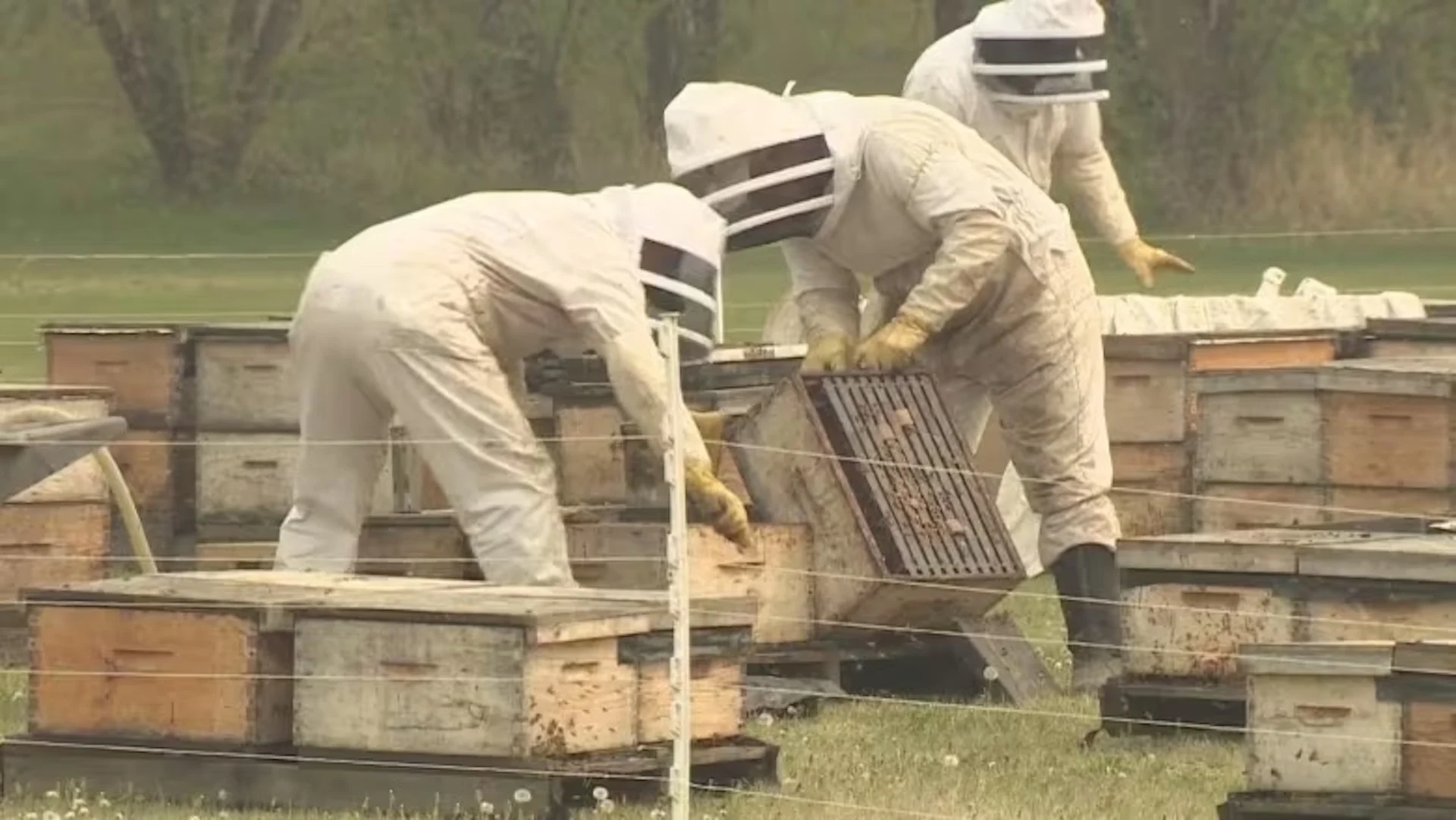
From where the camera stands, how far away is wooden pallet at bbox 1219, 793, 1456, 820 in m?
8.45

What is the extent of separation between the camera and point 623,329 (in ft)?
32.9

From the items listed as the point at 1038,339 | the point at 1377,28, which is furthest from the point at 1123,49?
the point at 1038,339

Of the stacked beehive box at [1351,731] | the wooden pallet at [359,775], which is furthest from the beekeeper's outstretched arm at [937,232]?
the stacked beehive box at [1351,731]

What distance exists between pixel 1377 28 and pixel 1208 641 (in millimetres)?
34681

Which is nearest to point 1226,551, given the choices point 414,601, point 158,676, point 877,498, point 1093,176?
point 877,498

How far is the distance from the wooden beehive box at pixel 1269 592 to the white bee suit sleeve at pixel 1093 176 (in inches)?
147

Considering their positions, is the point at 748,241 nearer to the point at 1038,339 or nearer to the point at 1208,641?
the point at 1038,339

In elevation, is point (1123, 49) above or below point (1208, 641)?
above

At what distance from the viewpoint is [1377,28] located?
4403cm

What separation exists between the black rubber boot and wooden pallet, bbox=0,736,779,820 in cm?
256

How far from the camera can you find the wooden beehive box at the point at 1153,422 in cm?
1491

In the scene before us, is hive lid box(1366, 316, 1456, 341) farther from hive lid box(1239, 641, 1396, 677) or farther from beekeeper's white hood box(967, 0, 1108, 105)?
hive lid box(1239, 641, 1396, 677)

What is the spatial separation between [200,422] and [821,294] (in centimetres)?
295

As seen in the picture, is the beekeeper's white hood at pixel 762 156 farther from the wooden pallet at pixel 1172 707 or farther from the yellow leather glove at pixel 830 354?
the wooden pallet at pixel 1172 707
